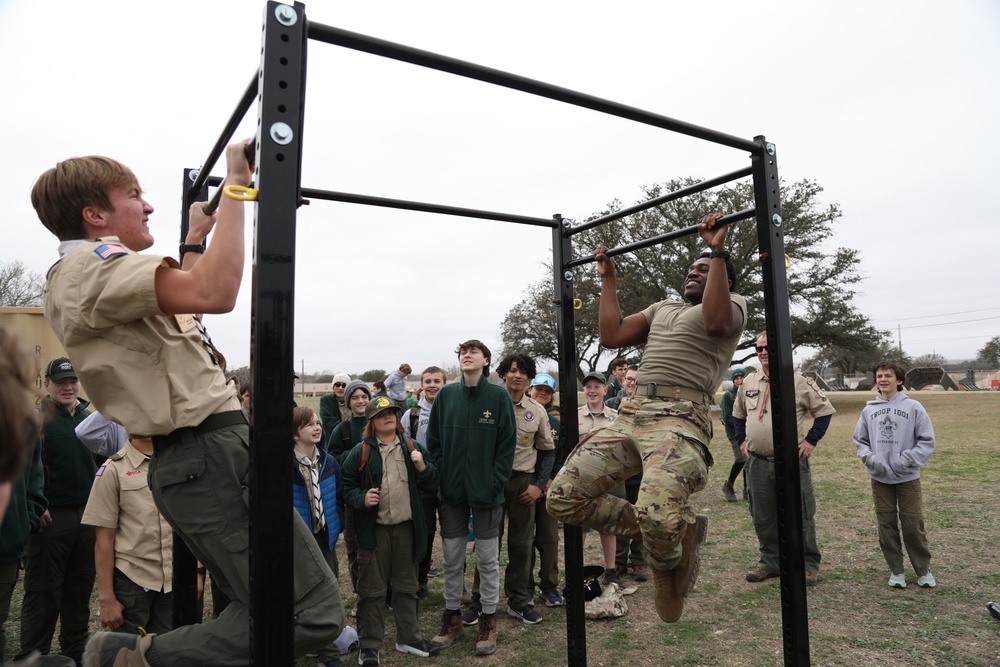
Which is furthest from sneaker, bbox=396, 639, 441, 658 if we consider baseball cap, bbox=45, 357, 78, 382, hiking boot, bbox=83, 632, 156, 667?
baseball cap, bbox=45, 357, 78, 382

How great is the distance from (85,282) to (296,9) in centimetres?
84

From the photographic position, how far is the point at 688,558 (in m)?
2.87

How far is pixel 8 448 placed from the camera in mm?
961

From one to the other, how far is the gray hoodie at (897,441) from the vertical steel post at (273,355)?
4821 millimetres

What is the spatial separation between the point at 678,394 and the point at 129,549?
9.17 feet

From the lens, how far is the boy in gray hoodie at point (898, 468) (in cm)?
495

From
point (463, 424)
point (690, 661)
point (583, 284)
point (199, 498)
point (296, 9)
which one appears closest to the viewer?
point (296, 9)

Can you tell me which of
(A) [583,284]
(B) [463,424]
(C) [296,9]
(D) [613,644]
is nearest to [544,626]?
(D) [613,644]

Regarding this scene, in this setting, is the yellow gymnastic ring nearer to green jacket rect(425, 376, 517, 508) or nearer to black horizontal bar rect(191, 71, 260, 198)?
black horizontal bar rect(191, 71, 260, 198)

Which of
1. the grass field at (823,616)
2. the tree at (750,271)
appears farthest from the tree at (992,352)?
the grass field at (823,616)

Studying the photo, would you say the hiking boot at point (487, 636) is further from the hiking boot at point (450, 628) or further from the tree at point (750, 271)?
the tree at point (750, 271)

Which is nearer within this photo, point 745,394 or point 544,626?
point 544,626

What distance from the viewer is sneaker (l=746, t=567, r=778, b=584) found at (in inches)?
205

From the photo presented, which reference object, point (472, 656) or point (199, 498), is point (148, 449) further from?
point (472, 656)
